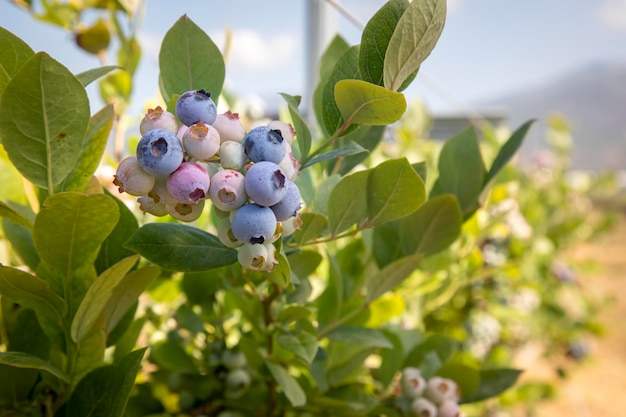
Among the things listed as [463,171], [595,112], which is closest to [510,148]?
[463,171]

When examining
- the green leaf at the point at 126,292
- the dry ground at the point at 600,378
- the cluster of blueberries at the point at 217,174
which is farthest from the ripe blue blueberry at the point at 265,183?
the dry ground at the point at 600,378

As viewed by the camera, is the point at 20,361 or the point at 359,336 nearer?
the point at 20,361

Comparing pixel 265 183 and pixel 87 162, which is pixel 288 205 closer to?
pixel 265 183

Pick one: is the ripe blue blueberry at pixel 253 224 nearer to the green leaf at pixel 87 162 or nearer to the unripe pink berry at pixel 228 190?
the unripe pink berry at pixel 228 190

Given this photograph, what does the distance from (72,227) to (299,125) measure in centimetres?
11

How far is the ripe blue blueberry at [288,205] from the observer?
0.73 ft

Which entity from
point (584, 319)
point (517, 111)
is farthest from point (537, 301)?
point (517, 111)

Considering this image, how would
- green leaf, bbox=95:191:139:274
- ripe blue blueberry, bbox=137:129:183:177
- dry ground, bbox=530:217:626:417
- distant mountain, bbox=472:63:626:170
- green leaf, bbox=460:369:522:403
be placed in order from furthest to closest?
distant mountain, bbox=472:63:626:170, dry ground, bbox=530:217:626:417, green leaf, bbox=460:369:522:403, green leaf, bbox=95:191:139:274, ripe blue blueberry, bbox=137:129:183:177

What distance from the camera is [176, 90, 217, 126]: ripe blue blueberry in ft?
0.73

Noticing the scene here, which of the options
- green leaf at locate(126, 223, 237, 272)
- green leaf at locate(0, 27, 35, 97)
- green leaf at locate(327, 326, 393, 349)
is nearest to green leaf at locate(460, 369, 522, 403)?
green leaf at locate(327, 326, 393, 349)

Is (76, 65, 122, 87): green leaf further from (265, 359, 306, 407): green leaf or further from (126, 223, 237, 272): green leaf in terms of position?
(265, 359, 306, 407): green leaf

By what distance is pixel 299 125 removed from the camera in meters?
0.27

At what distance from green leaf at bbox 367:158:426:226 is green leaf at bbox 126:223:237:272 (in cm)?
8

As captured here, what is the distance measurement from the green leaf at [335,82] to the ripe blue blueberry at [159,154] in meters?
0.09
